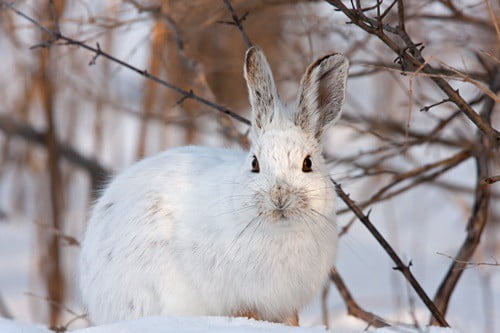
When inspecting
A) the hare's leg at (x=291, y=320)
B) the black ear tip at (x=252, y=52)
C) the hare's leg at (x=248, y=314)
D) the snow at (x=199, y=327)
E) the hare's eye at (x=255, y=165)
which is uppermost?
the black ear tip at (x=252, y=52)

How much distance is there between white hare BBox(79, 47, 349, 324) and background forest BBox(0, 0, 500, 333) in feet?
1.03

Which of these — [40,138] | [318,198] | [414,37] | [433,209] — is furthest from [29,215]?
[318,198]

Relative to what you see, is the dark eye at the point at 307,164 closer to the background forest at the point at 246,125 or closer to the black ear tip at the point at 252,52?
the background forest at the point at 246,125

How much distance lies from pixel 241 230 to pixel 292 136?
1.26 ft

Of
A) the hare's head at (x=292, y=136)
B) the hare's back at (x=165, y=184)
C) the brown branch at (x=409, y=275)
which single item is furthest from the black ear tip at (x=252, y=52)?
the brown branch at (x=409, y=275)

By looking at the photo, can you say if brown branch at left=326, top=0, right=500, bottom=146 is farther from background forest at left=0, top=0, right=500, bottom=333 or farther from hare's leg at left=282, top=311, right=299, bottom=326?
hare's leg at left=282, top=311, right=299, bottom=326

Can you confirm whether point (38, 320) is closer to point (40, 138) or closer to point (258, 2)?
point (40, 138)

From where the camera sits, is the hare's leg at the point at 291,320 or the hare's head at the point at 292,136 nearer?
the hare's head at the point at 292,136

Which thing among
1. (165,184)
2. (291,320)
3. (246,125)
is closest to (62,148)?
(246,125)

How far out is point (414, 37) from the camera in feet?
14.3

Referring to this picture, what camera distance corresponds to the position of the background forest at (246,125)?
142 inches

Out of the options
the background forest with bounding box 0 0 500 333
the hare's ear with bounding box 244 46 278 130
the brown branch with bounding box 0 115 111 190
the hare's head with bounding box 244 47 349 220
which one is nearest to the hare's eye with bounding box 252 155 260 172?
the hare's head with bounding box 244 47 349 220

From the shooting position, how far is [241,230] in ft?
8.70

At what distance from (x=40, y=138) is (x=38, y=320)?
1408mm
